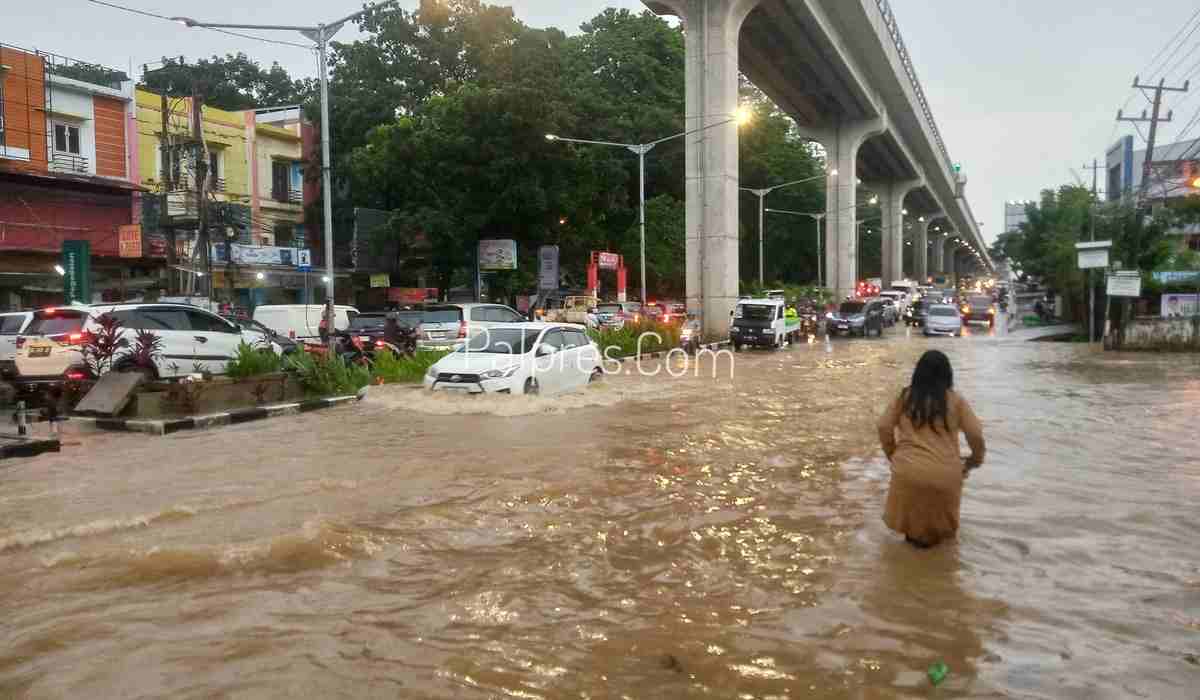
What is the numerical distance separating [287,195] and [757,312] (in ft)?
71.1

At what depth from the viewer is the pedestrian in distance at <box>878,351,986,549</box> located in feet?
18.9

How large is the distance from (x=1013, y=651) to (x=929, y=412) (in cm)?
162

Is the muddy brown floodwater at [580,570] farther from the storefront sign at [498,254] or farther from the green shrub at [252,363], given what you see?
the storefront sign at [498,254]

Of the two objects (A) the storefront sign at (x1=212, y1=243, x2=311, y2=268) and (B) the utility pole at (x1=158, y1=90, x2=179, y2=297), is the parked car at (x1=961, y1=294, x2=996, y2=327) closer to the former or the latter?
(A) the storefront sign at (x1=212, y1=243, x2=311, y2=268)

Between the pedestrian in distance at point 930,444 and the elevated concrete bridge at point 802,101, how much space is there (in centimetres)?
Answer: 2605

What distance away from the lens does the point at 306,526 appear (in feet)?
22.3

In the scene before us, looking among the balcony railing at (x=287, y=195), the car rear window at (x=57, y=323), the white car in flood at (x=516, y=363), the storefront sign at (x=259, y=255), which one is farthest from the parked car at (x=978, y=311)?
the car rear window at (x=57, y=323)

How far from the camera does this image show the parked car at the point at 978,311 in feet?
158

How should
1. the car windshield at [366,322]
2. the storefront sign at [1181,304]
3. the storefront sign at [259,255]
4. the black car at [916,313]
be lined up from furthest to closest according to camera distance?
the black car at [916,313] → the storefront sign at [259,255] → the storefront sign at [1181,304] → the car windshield at [366,322]

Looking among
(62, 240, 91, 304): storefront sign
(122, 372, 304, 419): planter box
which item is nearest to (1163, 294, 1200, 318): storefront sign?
(122, 372, 304, 419): planter box

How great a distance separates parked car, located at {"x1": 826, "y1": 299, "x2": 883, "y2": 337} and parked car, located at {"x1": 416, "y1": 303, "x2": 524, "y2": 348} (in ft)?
68.6

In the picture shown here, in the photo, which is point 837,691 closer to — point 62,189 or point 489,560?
point 489,560

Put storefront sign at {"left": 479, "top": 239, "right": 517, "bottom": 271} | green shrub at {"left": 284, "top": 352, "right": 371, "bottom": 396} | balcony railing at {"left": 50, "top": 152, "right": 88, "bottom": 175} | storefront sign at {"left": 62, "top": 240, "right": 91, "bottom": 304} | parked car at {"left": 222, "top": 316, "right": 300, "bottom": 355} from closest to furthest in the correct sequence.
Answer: green shrub at {"left": 284, "top": 352, "right": 371, "bottom": 396} → parked car at {"left": 222, "top": 316, "right": 300, "bottom": 355} → storefront sign at {"left": 62, "top": 240, "right": 91, "bottom": 304} → balcony railing at {"left": 50, "top": 152, "right": 88, "bottom": 175} → storefront sign at {"left": 479, "top": 239, "right": 517, "bottom": 271}

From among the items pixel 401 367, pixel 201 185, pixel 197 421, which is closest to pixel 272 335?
pixel 401 367
